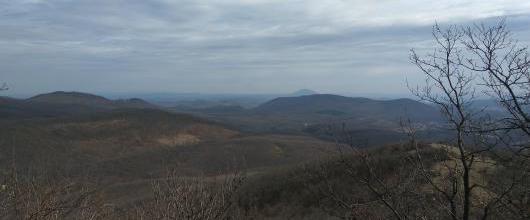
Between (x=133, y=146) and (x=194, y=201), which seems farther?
(x=133, y=146)

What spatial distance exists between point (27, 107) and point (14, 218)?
173m

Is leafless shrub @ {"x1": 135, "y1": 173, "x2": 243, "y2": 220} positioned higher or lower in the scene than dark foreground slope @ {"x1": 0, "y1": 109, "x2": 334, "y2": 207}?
higher

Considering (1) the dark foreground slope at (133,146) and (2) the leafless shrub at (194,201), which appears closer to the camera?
(2) the leafless shrub at (194,201)

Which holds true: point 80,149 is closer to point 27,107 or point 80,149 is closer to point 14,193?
point 14,193

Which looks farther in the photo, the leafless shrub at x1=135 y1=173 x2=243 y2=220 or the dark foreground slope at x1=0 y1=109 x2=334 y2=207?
the dark foreground slope at x1=0 y1=109 x2=334 y2=207

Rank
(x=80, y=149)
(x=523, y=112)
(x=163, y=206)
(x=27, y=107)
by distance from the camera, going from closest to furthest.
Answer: (x=523, y=112), (x=163, y=206), (x=80, y=149), (x=27, y=107)

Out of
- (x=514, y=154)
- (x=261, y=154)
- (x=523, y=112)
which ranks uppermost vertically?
(x=523, y=112)

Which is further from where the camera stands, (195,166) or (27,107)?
(27,107)

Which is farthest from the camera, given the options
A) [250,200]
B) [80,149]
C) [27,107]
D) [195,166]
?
[27,107]

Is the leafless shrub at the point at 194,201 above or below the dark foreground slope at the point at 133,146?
above

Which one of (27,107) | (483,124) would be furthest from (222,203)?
(27,107)

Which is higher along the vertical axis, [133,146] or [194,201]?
[194,201]

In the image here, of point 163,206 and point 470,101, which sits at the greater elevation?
point 470,101

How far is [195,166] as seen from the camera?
2918 inches
